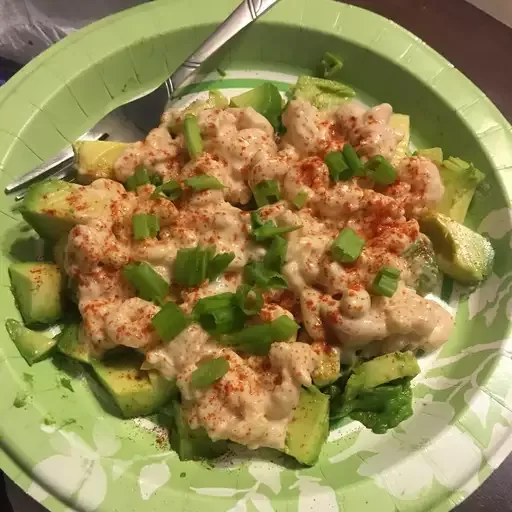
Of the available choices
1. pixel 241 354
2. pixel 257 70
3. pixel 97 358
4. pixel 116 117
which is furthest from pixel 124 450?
pixel 257 70

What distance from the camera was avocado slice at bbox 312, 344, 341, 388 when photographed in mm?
1807

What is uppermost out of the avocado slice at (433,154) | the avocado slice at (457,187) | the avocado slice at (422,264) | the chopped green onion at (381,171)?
the avocado slice at (433,154)

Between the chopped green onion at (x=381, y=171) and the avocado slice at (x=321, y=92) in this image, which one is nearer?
the chopped green onion at (x=381, y=171)

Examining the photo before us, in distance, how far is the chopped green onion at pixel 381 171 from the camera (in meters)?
2.05

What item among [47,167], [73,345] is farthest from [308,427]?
[47,167]

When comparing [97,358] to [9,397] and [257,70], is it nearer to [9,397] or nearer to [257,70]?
[9,397]

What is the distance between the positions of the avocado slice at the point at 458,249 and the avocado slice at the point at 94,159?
1.16 meters

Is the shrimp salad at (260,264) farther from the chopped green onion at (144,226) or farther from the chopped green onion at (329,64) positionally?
the chopped green onion at (329,64)

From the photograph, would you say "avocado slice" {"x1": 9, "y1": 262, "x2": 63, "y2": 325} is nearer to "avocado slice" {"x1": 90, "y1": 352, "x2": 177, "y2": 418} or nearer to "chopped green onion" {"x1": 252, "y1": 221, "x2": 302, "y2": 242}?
"avocado slice" {"x1": 90, "y1": 352, "x2": 177, "y2": 418}

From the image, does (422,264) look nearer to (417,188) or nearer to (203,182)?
(417,188)

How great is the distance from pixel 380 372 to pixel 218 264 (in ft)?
2.05

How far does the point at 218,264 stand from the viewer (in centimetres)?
188

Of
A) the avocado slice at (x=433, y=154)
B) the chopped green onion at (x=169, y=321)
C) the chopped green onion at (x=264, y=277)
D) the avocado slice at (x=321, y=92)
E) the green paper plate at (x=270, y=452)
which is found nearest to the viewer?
the green paper plate at (x=270, y=452)

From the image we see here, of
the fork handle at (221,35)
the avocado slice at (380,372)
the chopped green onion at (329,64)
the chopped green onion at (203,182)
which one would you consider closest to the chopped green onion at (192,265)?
the chopped green onion at (203,182)
